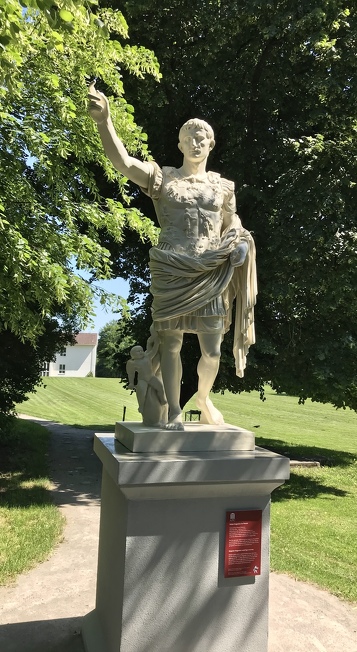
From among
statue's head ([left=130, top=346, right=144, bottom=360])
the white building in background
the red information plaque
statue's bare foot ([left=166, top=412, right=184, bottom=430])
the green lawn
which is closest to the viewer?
the red information plaque

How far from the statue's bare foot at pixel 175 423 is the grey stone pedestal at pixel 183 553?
0.25 metres

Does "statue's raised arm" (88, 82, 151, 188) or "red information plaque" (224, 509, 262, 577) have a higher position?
"statue's raised arm" (88, 82, 151, 188)

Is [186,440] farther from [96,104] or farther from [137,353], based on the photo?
[96,104]

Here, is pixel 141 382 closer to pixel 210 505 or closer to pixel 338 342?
pixel 210 505

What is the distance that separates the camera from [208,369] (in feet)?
12.7

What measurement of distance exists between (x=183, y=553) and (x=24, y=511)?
16.7ft

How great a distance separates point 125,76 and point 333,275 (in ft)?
17.8

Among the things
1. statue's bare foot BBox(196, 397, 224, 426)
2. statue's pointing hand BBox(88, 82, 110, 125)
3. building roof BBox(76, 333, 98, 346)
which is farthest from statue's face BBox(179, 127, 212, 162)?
building roof BBox(76, 333, 98, 346)

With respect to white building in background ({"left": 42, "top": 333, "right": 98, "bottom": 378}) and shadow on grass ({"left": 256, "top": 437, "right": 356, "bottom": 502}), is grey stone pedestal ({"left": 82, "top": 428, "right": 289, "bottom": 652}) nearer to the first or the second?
shadow on grass ({"left": 256, "top": 437, "right": 356, "bottom": 502})

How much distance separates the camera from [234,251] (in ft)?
12.2

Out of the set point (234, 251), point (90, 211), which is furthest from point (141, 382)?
point (90, 211)

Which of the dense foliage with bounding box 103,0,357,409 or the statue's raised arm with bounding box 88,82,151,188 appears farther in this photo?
the dense foliage with bounding box 103,0,357,409

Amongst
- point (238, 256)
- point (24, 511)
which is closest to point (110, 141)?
point (238, 256)

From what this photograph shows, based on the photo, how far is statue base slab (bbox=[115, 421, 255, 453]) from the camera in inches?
133
